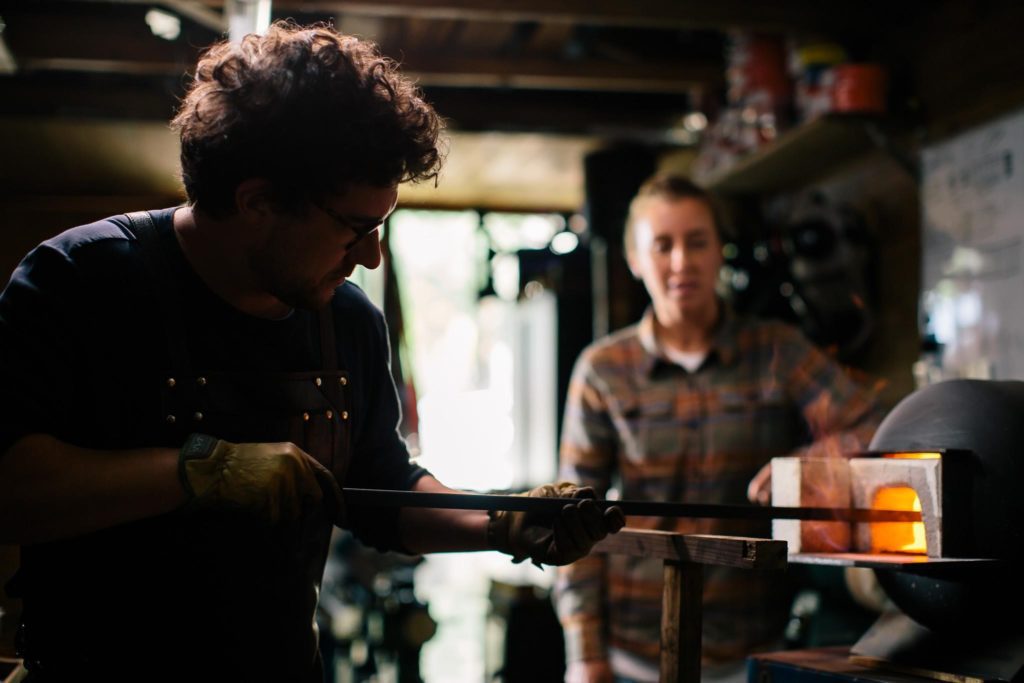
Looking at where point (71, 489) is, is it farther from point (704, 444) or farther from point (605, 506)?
point (704, 444)

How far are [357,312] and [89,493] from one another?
72 cm

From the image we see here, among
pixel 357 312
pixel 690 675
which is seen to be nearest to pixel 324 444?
pixel 357 312

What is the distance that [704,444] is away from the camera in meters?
2.72

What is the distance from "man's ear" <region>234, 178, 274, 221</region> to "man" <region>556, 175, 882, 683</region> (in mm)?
1328

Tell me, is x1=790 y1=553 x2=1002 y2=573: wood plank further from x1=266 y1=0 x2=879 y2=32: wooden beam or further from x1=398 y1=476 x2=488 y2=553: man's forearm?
x1=266 y1=0 x2=879 y2=32: wooden beam

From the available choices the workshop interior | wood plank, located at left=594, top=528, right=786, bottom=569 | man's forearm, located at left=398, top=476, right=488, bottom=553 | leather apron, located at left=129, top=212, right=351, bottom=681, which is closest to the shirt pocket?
the workshop interior

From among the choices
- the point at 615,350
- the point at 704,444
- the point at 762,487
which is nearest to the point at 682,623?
the point at 762,487

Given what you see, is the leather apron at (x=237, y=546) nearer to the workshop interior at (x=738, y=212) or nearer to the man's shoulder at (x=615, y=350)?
the workshop interior at (x=738, y=212)

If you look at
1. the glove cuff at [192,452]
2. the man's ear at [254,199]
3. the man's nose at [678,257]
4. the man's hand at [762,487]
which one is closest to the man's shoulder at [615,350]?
the man's nose at [678,257]

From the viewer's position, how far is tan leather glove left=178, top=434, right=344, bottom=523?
60.9 inches

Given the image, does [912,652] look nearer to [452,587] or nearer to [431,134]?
[431,134]

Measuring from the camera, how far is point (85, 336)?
1623 mm

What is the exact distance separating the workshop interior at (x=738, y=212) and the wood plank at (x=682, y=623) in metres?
0.02

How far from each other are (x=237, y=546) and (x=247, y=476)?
0.29 meters
